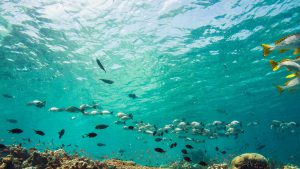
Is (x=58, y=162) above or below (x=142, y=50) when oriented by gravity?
below

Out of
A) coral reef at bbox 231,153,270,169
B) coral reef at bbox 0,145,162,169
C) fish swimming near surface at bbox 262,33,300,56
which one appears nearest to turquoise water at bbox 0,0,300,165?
coral reef at bbox 0,145,162,169

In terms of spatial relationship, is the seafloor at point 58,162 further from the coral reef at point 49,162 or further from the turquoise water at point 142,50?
the turquoise water at point 142,50

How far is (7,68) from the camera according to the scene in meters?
25.4

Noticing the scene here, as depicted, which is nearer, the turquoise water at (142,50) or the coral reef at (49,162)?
the coral reef at (49,162)

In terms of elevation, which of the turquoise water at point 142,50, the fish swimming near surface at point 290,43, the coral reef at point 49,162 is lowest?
the coral reef at point 49,162

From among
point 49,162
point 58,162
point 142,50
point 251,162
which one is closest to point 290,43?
point 251,162

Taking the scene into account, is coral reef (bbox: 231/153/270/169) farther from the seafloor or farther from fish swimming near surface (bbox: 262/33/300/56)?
fish swimming near surface (bbox: 262/33/300/56)

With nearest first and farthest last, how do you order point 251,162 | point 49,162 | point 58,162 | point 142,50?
point 49,162 → point 58,162 → point 251,162 → point 142,50

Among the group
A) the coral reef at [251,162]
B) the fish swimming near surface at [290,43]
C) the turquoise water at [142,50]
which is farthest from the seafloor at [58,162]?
the turquoise water at [142,50]

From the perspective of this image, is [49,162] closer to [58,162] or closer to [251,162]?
[58,162]

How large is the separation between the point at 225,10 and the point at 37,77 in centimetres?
2251

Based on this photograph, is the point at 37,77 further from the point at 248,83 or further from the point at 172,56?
the point at 248,83

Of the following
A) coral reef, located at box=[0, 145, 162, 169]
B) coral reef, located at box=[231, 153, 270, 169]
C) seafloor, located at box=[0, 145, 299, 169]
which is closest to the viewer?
coral reef, located at box=[0, 145, 162, 169]

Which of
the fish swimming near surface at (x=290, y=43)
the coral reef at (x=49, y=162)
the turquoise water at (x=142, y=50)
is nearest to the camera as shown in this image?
the fish swimming near surface at (x=290, y=43)
